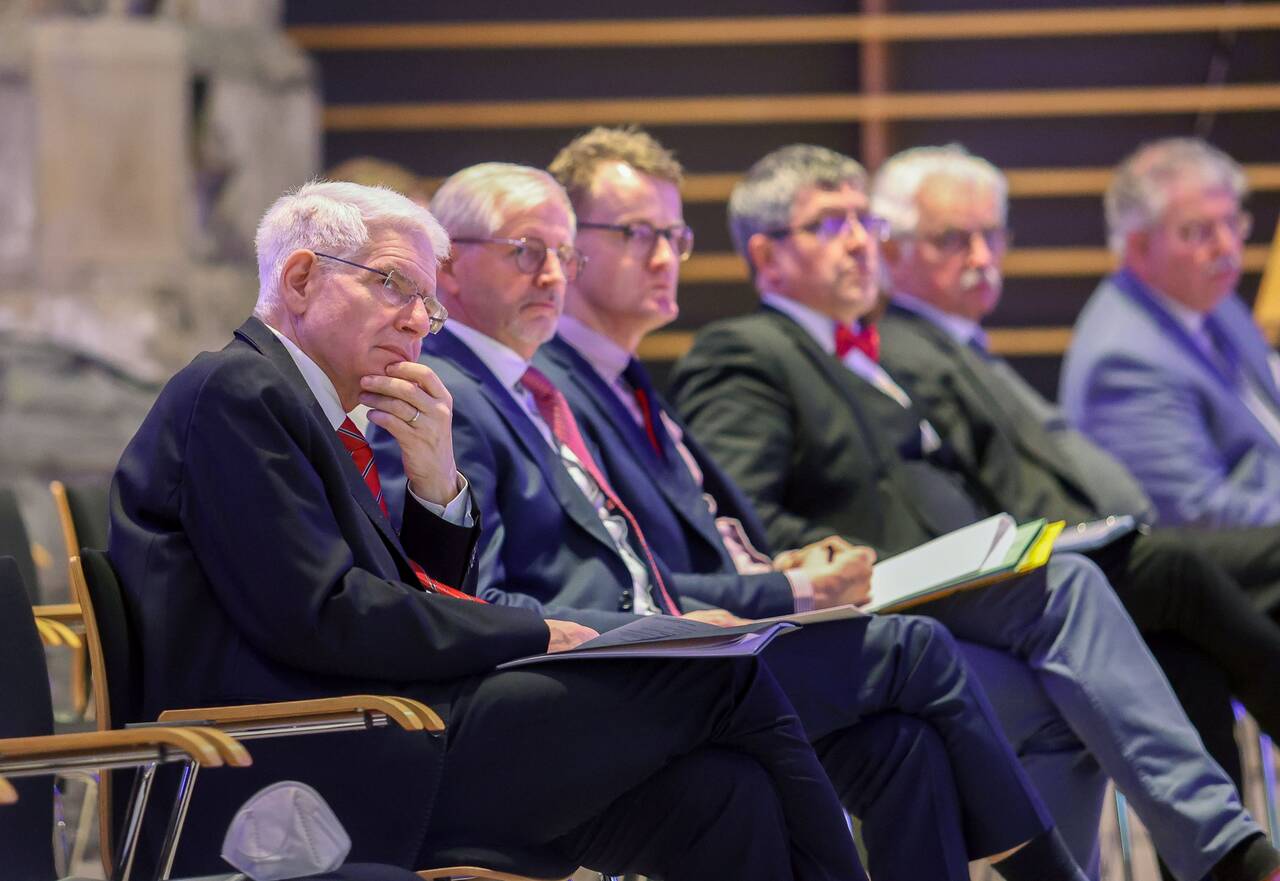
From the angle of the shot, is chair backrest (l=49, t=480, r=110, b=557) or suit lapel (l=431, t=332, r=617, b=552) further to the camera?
chair backrest (l=49, t=480, r=110, b=557)

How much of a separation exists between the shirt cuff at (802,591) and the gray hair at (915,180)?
1.62 m

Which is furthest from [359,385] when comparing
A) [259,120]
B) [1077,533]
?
[259,120]

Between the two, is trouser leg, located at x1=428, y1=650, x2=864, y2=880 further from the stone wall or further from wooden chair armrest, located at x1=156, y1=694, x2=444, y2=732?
the stone wall

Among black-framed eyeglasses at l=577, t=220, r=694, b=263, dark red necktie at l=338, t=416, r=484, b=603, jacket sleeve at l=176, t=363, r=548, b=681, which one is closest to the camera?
jacket sleeve at l=176, t=363, r=548, b=681

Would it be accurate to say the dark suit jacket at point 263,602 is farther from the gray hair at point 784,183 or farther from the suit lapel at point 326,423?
the gray hair at point 784,183

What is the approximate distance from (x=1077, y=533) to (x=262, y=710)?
6.28 feet

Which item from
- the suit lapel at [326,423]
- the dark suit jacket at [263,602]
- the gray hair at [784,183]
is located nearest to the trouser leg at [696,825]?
the dark suit jacket at [263,602]

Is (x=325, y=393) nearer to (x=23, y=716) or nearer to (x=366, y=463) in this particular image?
(x=366, y=463)

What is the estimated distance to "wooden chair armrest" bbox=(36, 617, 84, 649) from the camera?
2695 mm

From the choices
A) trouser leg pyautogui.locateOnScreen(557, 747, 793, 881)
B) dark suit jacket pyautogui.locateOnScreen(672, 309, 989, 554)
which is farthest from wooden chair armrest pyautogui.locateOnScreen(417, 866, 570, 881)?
dark suit jacket pyautogui.locateOnScreen(672, 309, 989, 554)

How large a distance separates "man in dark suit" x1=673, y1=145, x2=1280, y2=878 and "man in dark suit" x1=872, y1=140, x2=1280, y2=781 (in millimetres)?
118

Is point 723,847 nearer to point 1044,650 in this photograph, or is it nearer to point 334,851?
point 334,851

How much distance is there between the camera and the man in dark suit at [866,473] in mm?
2896

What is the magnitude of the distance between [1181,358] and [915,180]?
0.77 metres
